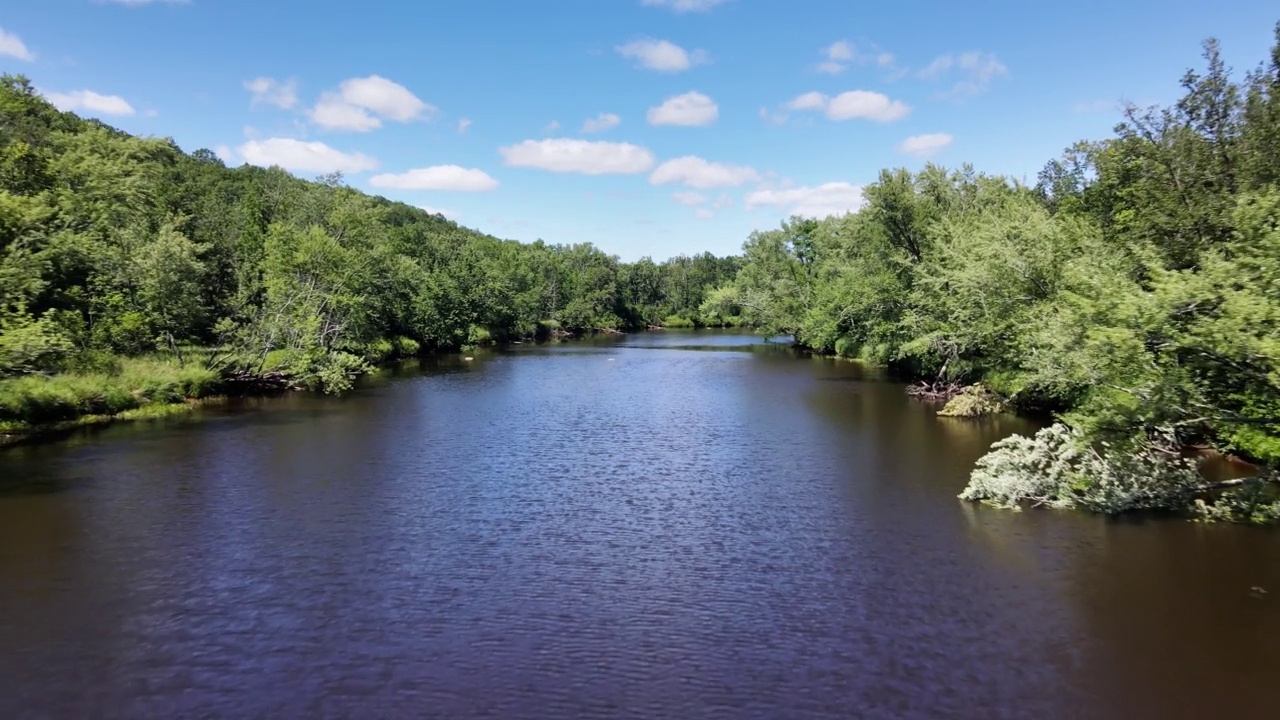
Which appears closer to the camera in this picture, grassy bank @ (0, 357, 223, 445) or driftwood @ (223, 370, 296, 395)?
grassy bank @ (0, 357, 223, 445)

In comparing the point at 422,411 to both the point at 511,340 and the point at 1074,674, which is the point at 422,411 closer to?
the point at 1074,674

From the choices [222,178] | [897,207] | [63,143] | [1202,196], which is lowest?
[1202,196]

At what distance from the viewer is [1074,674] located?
1231 centimetres

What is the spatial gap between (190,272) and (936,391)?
129 ft

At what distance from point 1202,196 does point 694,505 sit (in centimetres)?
1536

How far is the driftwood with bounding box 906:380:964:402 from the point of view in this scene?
40.7 m

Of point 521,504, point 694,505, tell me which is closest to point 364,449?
point 521,504

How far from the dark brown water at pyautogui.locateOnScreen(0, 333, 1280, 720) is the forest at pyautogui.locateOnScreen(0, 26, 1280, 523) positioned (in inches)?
132

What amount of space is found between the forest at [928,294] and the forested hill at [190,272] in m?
0.17

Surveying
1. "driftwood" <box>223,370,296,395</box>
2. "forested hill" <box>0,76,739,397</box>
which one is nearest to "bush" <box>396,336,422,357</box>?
"forested hill" <box>0,76,739,397</box>

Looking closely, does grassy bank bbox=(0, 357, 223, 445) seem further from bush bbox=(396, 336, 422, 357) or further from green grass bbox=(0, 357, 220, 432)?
bush bbox=(396, 336, 422, 357)

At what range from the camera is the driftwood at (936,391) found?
40.7 meters

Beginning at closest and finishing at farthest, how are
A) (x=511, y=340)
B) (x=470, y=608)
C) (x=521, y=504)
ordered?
(x=470, y=608), (x=521, y=504), (x=511, y=340)

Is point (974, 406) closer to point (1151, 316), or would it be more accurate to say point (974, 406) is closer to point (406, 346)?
point (1151, 316)
